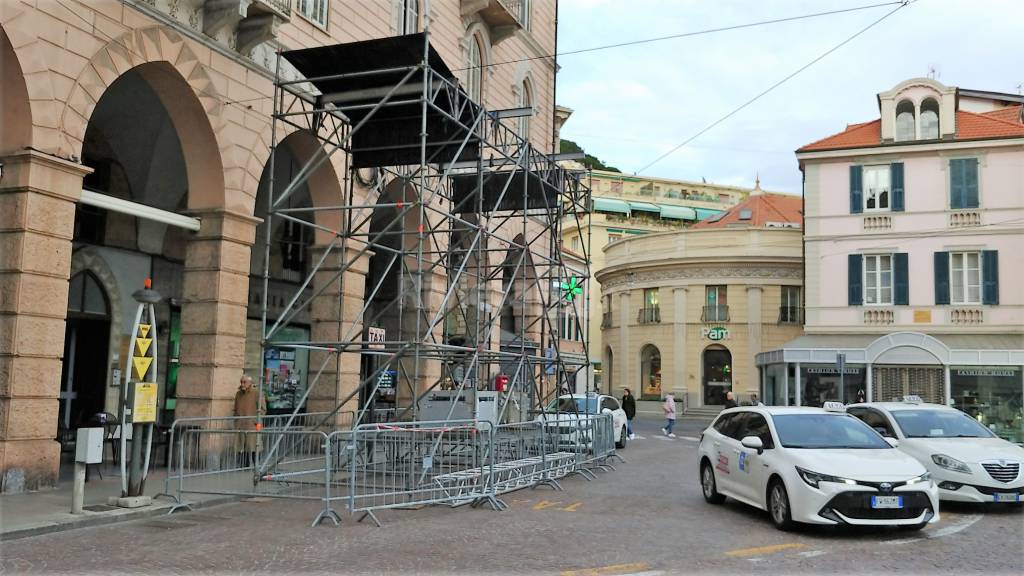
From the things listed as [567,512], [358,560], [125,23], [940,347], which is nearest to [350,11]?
[125,23]

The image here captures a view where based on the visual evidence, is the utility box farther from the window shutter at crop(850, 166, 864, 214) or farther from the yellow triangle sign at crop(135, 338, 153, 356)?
the window shutter at crop(850, 166, 864, 214)

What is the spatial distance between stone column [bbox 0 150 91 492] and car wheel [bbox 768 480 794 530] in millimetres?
9485

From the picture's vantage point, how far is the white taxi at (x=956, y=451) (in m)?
12.1

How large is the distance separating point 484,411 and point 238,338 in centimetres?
460

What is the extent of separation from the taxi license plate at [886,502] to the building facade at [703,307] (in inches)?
1412

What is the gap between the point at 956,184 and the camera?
33812mm

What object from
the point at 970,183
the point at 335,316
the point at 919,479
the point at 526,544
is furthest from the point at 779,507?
the point at 970,183

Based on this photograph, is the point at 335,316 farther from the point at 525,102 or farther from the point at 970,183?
the point at 970,183

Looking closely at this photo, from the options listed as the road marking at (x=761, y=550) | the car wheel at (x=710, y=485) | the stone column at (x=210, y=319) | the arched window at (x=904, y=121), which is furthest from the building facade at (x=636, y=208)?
the road marking at (x=761, y=550)

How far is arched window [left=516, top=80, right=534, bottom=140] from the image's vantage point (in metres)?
28.4

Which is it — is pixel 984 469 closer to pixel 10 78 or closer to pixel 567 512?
pixel 567 512

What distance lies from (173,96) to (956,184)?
29.2m

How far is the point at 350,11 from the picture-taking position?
1959cm

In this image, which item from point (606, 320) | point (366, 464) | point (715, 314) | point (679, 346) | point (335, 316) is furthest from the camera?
point (606, 320)
